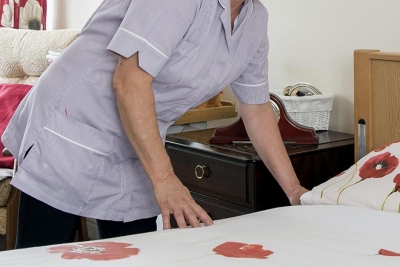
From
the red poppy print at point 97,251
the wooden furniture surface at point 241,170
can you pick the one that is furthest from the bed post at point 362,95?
the red poppy print at point 97,251

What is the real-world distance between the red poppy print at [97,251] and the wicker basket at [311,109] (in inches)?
Answer: 46.6

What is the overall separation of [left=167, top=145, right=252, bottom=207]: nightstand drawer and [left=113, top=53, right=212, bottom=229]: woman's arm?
2.13ft

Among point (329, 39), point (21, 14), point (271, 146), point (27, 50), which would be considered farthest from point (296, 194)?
point (21, 14)

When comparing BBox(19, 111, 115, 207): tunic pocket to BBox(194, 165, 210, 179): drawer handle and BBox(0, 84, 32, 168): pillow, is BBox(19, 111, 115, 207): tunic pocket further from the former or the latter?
BBox(0, 84, 32, 168): pillow

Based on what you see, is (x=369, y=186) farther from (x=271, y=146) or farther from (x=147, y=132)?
(x=147, y=132)

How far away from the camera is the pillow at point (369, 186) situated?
59.2 inches

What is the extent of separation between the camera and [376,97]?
198 centimetres

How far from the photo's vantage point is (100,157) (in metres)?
1.54

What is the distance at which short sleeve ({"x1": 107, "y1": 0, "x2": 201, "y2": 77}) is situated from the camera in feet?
4.35

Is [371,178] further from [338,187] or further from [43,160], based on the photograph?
[43,160]

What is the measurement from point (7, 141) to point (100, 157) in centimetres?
28

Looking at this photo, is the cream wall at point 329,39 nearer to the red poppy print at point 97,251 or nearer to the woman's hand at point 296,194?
the woman's hand at point 296,194

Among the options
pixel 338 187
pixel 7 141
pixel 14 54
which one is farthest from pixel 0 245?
pixel 338 187

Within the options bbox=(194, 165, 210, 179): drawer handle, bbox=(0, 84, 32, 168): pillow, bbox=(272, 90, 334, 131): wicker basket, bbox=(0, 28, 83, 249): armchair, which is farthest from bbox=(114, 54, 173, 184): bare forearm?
bbox=(0, 84, 32, 168): pillow
